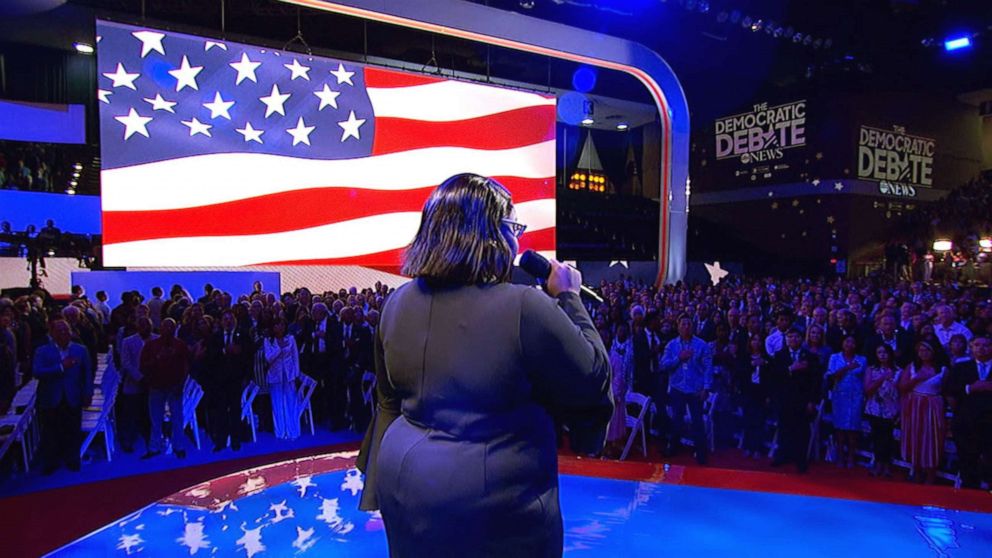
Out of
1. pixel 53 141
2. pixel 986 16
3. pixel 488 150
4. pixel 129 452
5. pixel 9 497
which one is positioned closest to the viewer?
pixel 9 497

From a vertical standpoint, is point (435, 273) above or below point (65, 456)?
above

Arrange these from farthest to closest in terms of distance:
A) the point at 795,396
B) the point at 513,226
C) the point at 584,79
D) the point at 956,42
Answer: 1. the point at 584,79
2. the point at 956,42
3. the point at 795,396
4. the point at 513,226

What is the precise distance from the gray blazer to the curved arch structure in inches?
203

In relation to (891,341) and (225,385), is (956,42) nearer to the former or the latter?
(891,341)

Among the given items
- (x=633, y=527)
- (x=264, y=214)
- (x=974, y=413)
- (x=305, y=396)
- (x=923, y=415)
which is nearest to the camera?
(x=633, y=527)

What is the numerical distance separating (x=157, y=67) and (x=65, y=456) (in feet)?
11.4

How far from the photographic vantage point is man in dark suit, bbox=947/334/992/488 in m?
4.56

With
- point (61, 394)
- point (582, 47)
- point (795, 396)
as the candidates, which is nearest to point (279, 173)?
point (61, 394)

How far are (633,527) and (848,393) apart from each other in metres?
3.29

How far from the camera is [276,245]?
6.25m

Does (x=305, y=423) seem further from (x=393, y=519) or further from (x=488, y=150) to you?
(x=393, y=519)

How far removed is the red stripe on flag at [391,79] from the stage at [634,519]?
13.9ft

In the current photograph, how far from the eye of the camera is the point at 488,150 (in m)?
7.32

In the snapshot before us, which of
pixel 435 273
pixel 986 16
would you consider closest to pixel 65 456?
pixel 435 273
